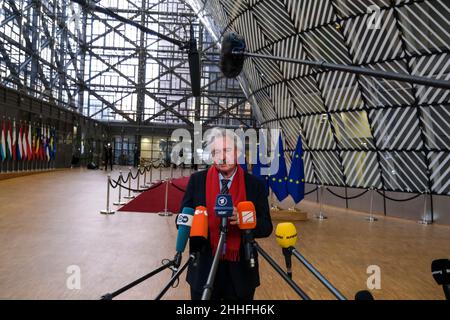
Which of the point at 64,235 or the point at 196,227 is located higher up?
the point at 196,227

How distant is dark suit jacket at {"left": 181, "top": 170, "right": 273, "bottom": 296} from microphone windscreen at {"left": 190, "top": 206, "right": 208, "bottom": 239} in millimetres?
84

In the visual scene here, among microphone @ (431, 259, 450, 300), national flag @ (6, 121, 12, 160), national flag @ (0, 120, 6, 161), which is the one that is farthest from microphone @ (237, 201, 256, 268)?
national flag @ (6, 121, 12, 160)

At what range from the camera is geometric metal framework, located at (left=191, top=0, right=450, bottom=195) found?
1326 cm

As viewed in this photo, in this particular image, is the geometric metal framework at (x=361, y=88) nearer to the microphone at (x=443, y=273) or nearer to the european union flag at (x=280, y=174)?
the european union flag at (x=280, y=174)

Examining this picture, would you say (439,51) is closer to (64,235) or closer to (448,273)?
(64,235)

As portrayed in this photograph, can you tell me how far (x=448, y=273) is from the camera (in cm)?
194

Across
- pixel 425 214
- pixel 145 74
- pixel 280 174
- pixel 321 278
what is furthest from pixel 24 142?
pixel 145 74

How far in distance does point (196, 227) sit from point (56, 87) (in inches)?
1513

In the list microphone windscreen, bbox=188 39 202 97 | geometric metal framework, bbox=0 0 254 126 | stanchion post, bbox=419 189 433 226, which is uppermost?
geometric metal framework, bbox=0 0 254 126

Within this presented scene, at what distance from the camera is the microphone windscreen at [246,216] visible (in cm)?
234

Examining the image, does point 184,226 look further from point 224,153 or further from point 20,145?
point 20,145

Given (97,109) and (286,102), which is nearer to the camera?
(286,102)

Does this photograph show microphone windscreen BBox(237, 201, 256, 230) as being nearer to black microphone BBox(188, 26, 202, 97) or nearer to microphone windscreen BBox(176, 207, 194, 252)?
microphone windscreen BBox(176, 207, 194, 252)
